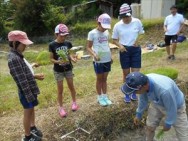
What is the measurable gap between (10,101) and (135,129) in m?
2.77

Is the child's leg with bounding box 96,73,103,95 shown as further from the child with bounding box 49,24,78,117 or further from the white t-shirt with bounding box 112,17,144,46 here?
the white t-shirt with bounding box 112,17,144,46

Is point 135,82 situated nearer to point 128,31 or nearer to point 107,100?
point 128,31

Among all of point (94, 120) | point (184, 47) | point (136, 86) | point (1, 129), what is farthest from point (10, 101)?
point (184, 47)

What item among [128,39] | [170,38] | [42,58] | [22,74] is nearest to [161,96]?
[22,74]

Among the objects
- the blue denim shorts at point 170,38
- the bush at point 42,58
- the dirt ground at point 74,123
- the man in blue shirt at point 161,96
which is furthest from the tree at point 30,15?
the man in blue shirt at point 161,96

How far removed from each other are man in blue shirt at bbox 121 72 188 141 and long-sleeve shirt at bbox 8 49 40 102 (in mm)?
1415

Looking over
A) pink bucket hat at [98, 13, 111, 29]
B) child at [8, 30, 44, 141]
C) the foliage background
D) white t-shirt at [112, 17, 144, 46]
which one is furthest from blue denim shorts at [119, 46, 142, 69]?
the foliage background

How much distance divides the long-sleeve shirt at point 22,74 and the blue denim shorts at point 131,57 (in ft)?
6.63

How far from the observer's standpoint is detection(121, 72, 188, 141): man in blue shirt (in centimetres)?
383

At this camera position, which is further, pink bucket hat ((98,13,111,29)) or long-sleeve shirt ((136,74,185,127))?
pink bucket hat ((98,13,111,29))

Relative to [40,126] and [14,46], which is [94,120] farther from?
[14,46]

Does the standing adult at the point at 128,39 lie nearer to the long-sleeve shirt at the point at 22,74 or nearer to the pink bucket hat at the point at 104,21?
the pink bucket hat at the point at 104,21

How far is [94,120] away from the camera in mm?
5844

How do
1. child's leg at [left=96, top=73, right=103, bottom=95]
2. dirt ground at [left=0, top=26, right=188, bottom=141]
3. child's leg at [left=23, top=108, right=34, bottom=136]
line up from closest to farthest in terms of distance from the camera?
child's leg at [left=23, top=108, right=34, bottom=136] < dirt ground at [left=0, top=26, right=188, bottom=141] < child's leg at [left=96, top=73, right=103, bottom=95]
